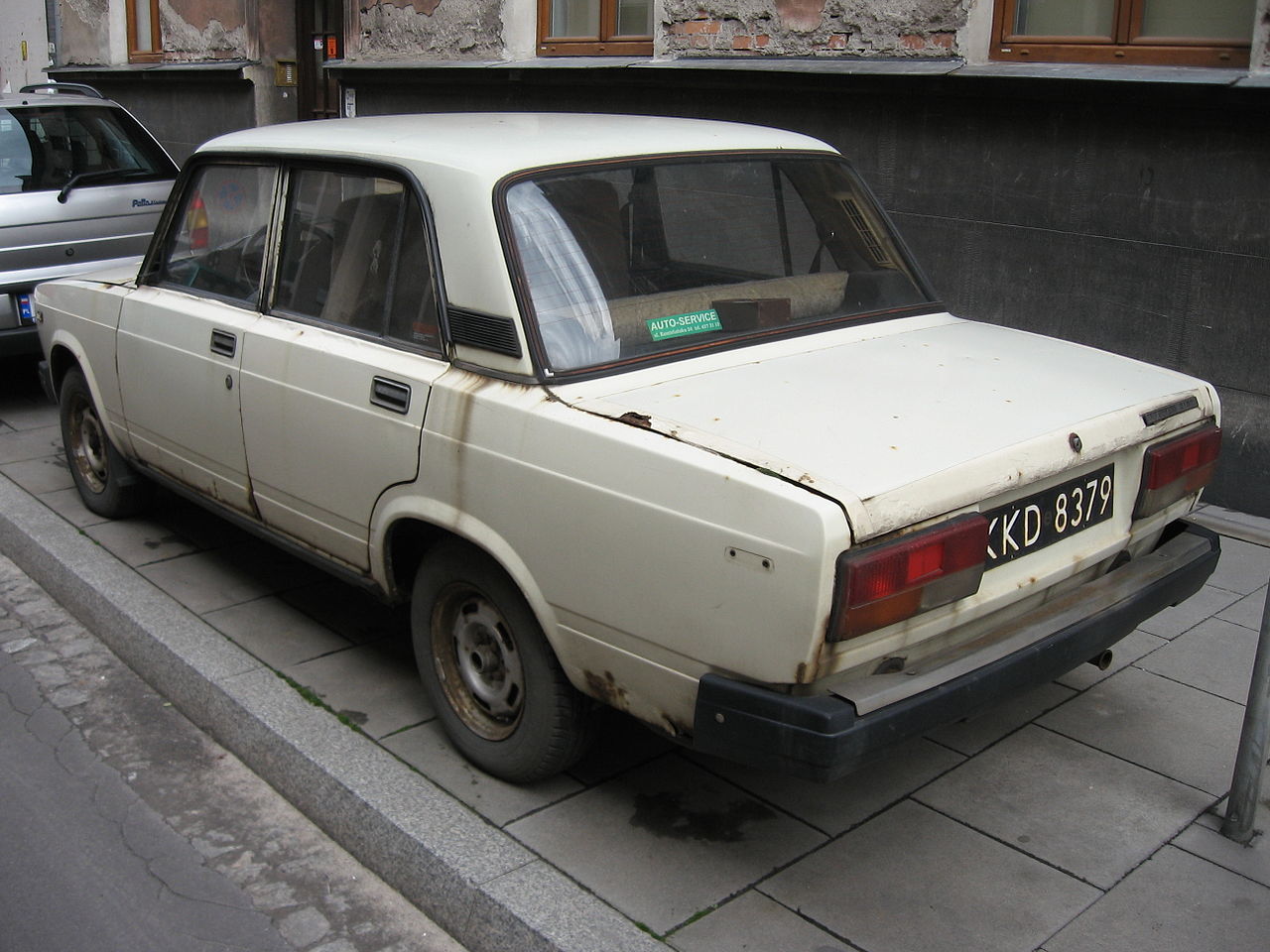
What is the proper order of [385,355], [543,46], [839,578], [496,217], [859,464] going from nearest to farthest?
[839,578] → [859,464] → [496,217] → [385,355] → [543,46]

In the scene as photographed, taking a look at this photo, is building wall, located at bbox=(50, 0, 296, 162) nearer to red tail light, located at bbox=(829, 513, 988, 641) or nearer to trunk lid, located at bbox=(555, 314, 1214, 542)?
trunk lid, located at bbox=(555, 314, 1214, 542)

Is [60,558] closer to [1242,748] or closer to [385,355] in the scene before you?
[385,355]

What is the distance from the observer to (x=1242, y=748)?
3375 mm

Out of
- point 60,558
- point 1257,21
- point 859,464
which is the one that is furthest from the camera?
point 1257,21

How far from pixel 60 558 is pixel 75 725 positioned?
1208 millimetres

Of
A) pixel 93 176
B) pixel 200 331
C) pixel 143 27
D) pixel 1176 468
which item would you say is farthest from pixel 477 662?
pixel 143 27

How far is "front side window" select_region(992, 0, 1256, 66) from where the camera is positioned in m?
6.16

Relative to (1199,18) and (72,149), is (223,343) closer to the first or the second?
(72,149)

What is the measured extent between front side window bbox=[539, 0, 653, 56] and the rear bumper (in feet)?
21.8

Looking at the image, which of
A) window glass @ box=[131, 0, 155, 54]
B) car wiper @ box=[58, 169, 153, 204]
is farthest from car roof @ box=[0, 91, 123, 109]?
window glass @ box=[131, 0, 155, 54]

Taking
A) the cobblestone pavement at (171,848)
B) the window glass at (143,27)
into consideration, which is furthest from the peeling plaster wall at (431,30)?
the cobblestone pavement at (171,848)

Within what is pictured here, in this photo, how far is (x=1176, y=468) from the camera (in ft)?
11.7

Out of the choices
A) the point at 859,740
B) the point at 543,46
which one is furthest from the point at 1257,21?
the point at 543,46

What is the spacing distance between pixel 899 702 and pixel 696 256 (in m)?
1.52
